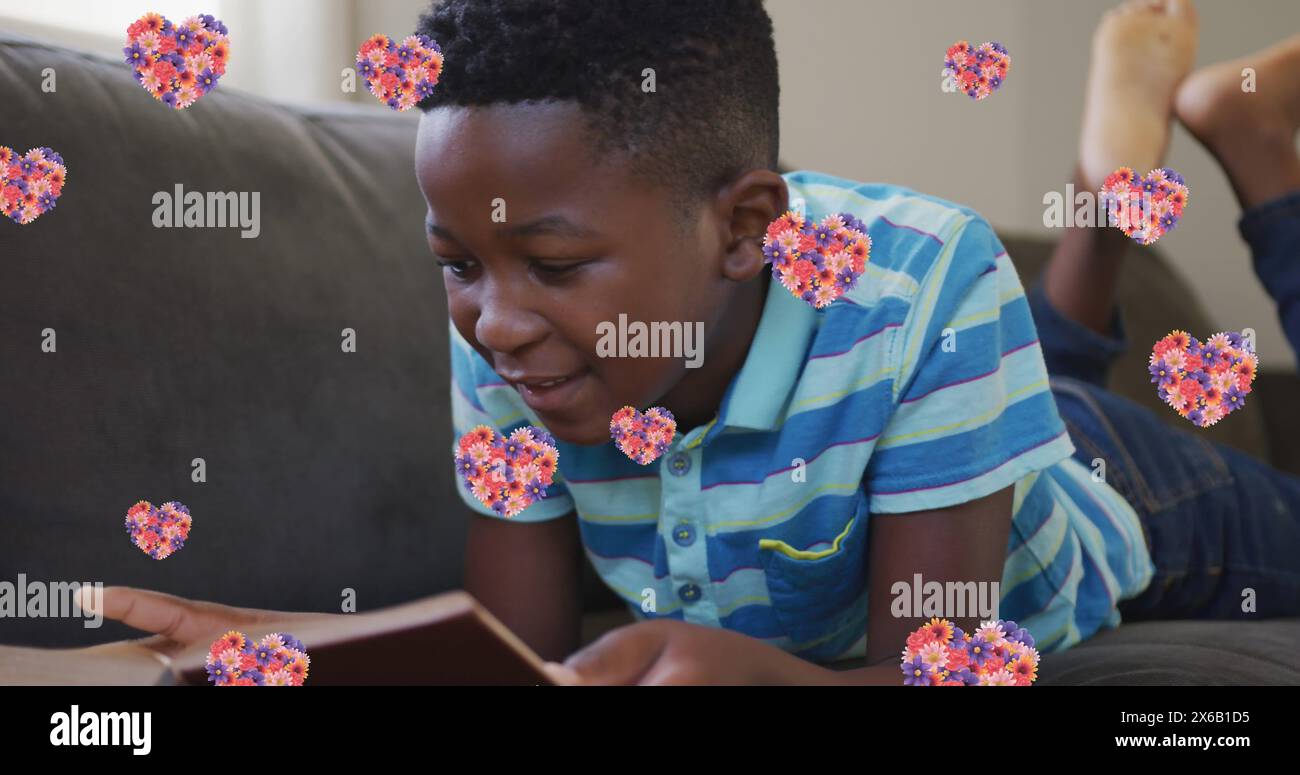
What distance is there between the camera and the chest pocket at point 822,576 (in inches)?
23.4

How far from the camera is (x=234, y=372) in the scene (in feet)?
2.29

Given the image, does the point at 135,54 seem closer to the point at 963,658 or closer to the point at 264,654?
the point at 264,654

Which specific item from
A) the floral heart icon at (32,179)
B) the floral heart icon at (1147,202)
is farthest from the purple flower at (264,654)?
the floral heart icon at (1147,202)

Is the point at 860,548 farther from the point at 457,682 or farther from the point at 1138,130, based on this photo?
the point at 1138,130

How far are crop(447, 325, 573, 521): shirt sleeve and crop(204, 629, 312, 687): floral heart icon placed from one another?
0.79 ft

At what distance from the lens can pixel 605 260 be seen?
487mm

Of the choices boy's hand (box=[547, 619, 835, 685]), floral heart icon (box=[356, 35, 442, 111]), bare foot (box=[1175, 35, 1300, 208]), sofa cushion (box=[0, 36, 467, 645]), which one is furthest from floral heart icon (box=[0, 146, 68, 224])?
bare foot (box=[1175, 35, 1300, 208])

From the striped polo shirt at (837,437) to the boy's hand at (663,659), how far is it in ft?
0.53

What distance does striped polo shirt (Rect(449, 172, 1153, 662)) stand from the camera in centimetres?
58

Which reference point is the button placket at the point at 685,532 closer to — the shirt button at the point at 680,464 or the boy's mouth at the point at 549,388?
the shirt button at the point at 680,464

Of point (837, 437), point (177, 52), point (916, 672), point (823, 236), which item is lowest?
point (916, 672)

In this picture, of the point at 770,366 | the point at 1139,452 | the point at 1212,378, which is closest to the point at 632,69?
the point at 770,366

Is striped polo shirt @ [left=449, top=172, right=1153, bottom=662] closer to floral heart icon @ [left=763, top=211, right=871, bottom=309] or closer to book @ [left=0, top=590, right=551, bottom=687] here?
floral heart icon @ [left=763, top=211, right=871, bottom=309]

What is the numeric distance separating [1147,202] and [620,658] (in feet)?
1.82
